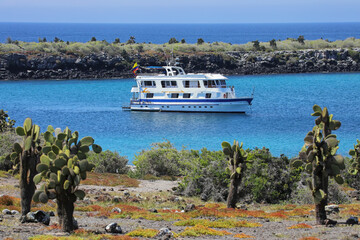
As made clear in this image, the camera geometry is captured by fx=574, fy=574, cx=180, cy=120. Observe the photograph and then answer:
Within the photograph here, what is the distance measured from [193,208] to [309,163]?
455cm

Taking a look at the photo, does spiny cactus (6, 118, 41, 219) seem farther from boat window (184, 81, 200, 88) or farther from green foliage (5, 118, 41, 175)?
boat window (184, 81, 200, 88)

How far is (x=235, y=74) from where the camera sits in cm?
10162

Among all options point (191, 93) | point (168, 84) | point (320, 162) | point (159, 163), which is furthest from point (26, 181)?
point (191, 93)

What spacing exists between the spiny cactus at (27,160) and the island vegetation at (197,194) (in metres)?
0.03

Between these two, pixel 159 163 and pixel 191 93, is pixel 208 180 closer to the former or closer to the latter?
pixel 159 163

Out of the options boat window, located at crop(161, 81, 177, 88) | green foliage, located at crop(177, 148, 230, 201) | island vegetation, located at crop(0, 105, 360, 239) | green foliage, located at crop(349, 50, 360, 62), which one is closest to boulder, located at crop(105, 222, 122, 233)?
island vegetation, located at crop(0, 105, 360, 239)

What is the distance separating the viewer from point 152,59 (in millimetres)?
105812

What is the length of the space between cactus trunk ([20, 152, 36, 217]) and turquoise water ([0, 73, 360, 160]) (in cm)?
2424

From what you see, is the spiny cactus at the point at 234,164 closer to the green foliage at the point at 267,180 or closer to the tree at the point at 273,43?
the green foliage at the point at 267,180

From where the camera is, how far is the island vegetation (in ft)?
49.2

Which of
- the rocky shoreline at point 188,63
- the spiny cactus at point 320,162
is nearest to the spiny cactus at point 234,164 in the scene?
the spiny cactus at point 320,162

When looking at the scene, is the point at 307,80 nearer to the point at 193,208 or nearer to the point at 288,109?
the point at 288,109

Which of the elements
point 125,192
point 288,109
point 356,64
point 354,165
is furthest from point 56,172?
point 356,64

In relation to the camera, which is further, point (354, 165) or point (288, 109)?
point (288, 109)
